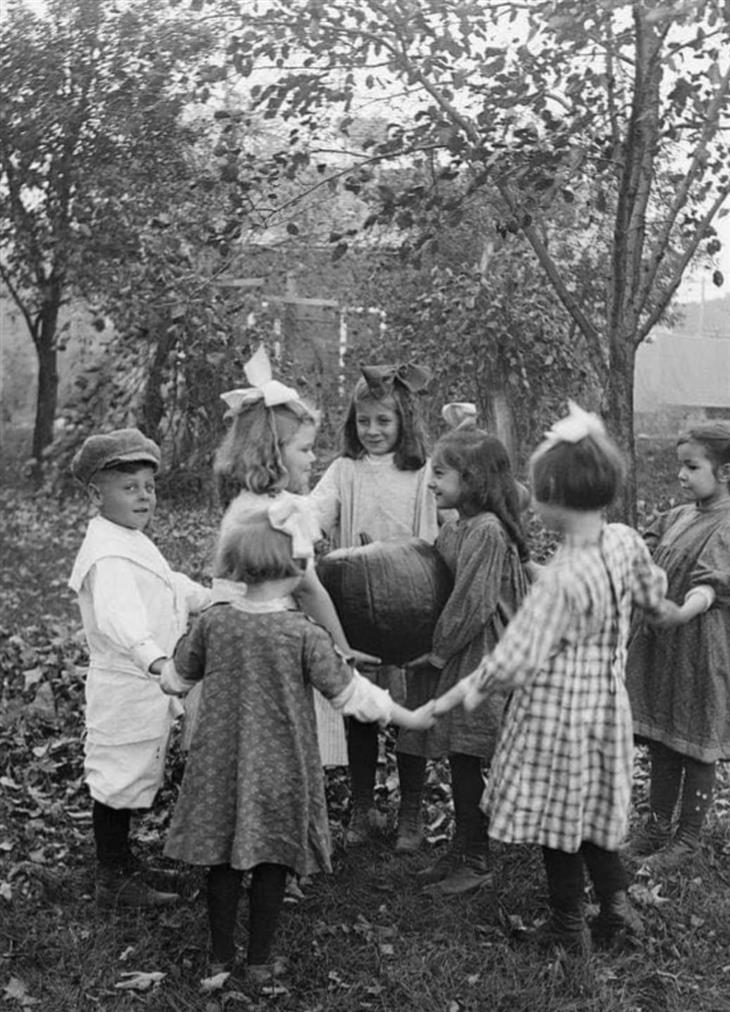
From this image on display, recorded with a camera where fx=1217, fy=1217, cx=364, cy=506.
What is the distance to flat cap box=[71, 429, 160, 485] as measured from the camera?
4.22 metres

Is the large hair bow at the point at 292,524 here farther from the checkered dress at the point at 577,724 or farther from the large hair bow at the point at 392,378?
the large hair bow at the point at 392,378

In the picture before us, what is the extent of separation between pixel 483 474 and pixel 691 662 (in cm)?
111

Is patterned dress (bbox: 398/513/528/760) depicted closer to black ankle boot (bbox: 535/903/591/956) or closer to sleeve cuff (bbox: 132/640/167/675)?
black ankle boot (bbox: 535/903/591/956)

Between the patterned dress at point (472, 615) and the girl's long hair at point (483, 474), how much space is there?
1.8 inches

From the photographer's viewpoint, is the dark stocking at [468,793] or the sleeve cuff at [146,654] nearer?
the sleeve cuff at [146,654]

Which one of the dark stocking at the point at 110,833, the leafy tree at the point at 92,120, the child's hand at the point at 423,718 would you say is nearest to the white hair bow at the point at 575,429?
the child's hand at the point at 423,718

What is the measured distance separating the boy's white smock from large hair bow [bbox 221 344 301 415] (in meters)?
0.61

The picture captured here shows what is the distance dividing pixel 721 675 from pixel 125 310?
34.3ft

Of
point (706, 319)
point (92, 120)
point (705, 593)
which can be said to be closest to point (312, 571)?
point (705, 593)

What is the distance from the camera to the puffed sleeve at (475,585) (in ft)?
13.4

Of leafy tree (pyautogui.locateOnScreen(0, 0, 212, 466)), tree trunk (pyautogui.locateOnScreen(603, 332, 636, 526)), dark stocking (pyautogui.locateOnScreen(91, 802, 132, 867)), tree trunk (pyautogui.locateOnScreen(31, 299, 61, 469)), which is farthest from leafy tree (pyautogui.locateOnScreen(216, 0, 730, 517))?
tree trunk (pyautogui.locateOnScreen(31, 299, 61, 469))

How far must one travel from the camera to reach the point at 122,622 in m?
4.06

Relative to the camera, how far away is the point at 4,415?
1678 centimetres

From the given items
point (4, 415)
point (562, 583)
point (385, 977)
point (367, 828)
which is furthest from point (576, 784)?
point (4, 415)
